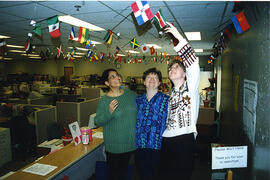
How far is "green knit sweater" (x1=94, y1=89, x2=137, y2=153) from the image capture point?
166cm

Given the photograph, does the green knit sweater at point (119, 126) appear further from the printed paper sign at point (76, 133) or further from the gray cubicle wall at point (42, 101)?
the gray cubicle wall at point (42, 101)

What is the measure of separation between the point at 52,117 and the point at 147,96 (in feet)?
12.2

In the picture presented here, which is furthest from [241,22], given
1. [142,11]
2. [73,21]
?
[73,21]

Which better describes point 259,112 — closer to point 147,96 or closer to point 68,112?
point 147,96

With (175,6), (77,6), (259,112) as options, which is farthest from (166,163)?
(77,6)

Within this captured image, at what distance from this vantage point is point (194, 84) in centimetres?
140

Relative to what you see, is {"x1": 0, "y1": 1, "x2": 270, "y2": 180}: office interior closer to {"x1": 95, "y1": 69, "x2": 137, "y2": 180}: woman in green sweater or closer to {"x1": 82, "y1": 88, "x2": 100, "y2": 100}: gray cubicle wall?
{"x1": 95, "y1": 69, "x2": 137, "y2": 180}: woman in green sweater

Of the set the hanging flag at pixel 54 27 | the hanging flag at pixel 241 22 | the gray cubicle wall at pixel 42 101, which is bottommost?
the gray cubicle wall at pixel 42 101

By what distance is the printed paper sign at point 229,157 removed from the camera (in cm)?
125

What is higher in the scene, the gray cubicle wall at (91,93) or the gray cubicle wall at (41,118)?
the gray cubicle wall at (91,93)

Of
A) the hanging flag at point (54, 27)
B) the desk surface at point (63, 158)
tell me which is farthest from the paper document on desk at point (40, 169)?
the hanging flag at point (54, 27)

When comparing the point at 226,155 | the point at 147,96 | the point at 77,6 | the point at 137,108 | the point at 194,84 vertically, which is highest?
the point at 77,6

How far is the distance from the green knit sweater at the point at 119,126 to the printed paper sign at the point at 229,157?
28.1 inches

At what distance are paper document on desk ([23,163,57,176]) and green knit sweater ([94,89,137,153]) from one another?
0.58 meters
